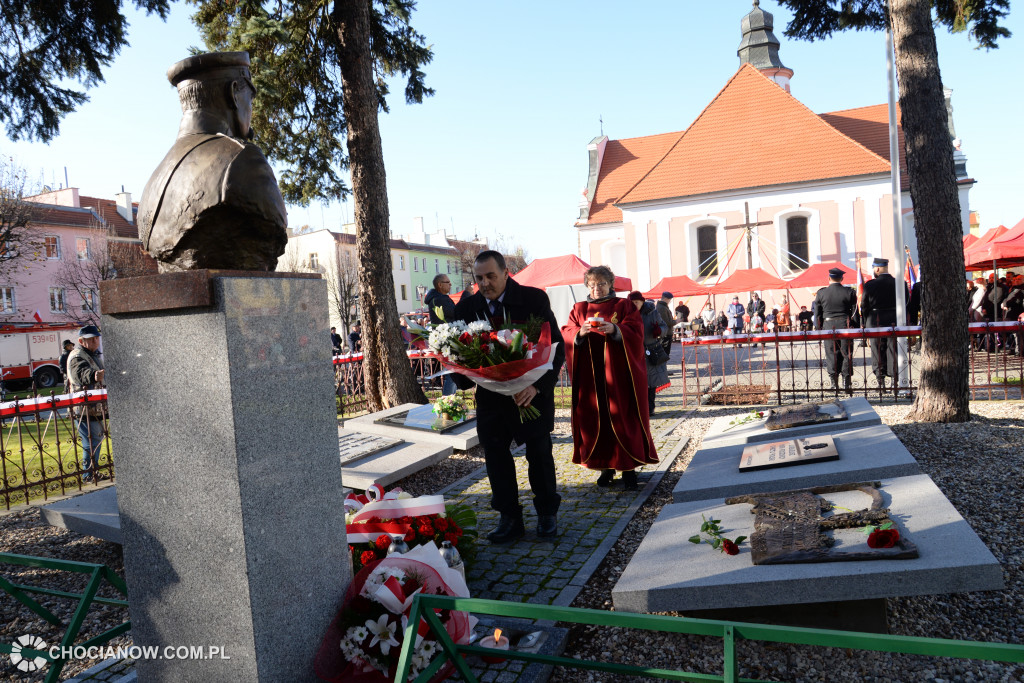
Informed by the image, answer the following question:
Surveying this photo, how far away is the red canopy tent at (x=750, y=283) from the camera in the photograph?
22.6 metres

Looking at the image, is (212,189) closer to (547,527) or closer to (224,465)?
(224,465)

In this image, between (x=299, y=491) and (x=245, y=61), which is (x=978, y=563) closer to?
(x=299, y=491)

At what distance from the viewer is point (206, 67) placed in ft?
9.56

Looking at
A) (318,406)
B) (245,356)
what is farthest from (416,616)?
(245,356)

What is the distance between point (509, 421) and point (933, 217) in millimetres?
5519

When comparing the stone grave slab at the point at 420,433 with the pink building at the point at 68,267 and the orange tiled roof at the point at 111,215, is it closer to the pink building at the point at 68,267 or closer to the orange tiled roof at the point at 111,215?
the pink building at the point at 68,267

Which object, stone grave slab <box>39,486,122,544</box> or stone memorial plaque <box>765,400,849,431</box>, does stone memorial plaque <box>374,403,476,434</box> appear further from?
stone memorial plaque <box>765,400,849,431</box>

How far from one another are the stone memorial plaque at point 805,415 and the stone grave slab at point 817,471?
688 mm

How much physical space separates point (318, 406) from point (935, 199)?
735cm

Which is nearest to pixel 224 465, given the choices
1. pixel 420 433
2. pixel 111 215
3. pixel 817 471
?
pixel 817 471

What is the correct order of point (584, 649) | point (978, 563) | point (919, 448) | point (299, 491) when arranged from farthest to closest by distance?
point (919, 448) → point (584, 649) → point (978, 563) → point (299, 491)

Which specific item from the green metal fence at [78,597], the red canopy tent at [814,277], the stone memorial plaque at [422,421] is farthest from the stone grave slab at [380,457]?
the red canopy tent at [814,277]

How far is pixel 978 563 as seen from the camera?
116 inches

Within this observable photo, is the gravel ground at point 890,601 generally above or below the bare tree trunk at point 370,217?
below
